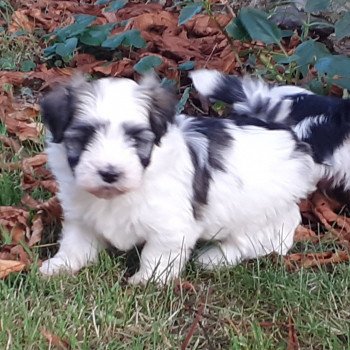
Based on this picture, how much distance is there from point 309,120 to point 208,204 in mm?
917

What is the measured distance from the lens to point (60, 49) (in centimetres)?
591

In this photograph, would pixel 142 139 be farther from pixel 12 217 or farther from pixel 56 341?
pixel 12 217

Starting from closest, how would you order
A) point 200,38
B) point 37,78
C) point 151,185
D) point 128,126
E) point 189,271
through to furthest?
point 128,126
point 151,185
point 189,271
point 37,78
point 200,38

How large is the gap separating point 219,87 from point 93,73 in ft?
5.58

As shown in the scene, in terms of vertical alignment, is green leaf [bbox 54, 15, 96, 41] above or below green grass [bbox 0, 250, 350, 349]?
below

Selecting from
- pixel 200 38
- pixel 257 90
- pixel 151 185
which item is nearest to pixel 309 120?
pixel 257 90

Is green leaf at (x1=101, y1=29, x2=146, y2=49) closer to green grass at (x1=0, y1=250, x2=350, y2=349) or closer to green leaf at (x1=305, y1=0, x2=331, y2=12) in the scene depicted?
green leaf at (x1=305, y1=0, x2=331, y2=12)

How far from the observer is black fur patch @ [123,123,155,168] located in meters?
3.39

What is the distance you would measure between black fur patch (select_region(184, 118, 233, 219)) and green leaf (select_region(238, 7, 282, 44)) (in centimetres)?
124

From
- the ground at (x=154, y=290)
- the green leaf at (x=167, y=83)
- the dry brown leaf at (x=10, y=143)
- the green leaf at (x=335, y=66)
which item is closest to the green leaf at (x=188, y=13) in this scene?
the green leaf at (x=167, y=83)

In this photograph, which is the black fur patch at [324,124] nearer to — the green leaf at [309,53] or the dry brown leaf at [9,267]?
the green leaf at [309,53]

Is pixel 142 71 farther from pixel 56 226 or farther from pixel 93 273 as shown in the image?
pixel 93 273

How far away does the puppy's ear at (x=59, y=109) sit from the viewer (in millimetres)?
3475

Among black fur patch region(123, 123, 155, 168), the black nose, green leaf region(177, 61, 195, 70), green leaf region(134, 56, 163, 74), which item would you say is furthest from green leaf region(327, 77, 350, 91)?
the black nose
